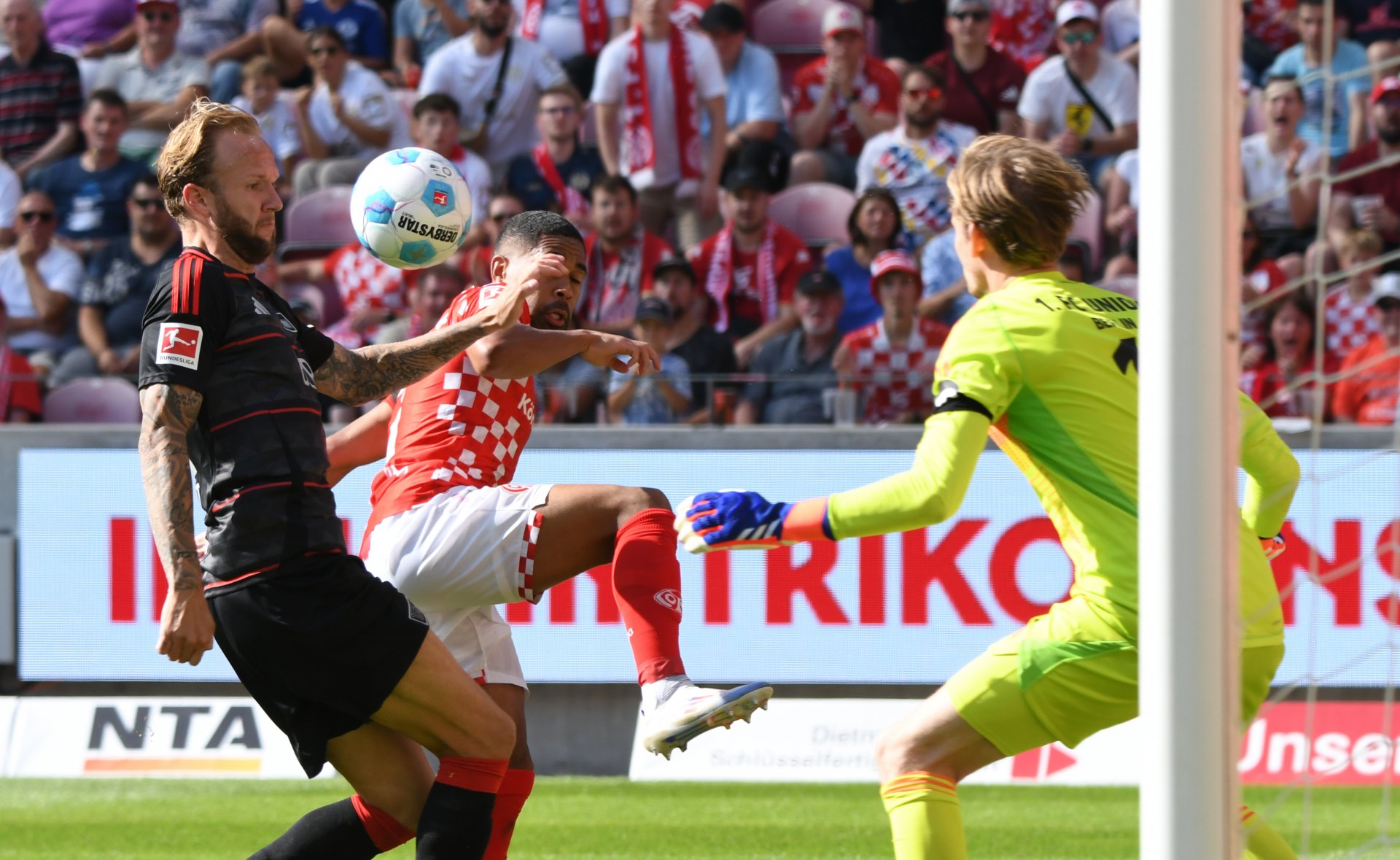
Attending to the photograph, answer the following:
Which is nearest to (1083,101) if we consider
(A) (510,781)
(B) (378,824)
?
(A) (510,781)

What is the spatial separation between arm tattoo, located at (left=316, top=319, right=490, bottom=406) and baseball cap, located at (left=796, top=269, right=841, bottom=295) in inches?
224

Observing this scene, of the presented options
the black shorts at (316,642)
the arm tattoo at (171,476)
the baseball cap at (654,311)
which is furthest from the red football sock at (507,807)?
the baseball cap at (654,311)

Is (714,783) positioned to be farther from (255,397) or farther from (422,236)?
(255,397)

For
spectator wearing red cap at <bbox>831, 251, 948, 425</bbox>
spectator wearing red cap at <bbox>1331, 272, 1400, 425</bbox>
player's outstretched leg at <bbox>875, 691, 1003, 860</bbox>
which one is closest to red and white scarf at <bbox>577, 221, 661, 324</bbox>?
spectator wearing red cap at <bbox>831, 251, 948, 425</bbox>

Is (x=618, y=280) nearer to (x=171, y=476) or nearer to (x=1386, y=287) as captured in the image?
(x=1386, y=287)

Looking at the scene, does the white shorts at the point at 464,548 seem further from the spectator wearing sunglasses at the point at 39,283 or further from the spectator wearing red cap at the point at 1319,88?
the spectator wearing red cap at the point at 1319,88

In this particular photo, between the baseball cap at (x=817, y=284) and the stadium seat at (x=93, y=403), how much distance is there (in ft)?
13.7

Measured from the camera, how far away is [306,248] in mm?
11320

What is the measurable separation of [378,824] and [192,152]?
1.75 m

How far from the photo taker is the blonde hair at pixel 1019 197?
12.0ft

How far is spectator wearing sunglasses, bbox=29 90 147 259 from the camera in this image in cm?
1133

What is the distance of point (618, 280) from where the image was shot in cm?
1048

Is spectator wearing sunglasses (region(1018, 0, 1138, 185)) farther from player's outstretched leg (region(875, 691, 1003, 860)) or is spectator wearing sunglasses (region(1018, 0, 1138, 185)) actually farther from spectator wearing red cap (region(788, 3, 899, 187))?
player's outstretched leg (region(875, 691, 1003, 860))

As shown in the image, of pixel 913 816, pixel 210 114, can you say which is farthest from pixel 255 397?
pixel 913 816
